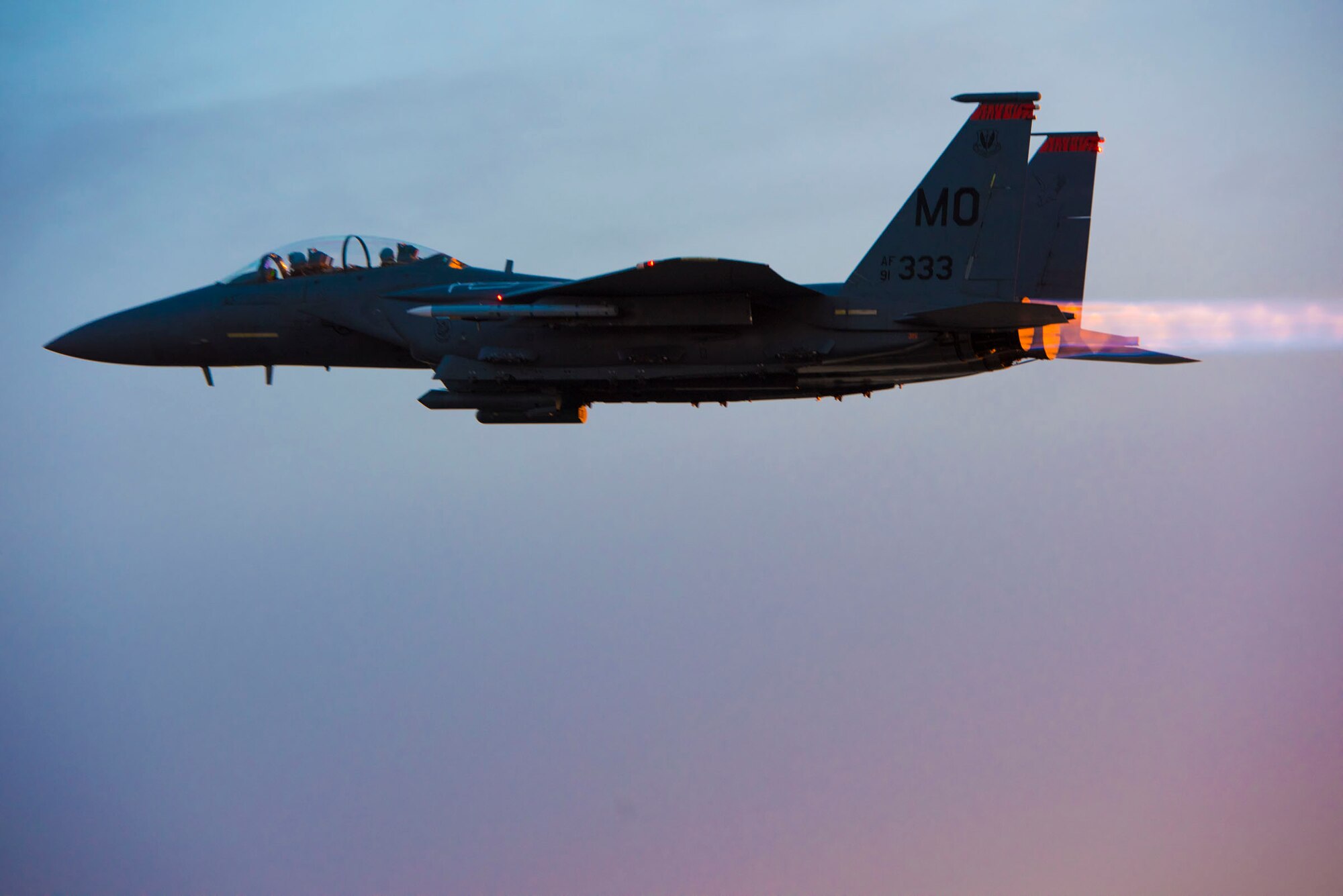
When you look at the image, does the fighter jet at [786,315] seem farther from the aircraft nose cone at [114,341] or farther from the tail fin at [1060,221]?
the aircraft nose cone at [114,341]

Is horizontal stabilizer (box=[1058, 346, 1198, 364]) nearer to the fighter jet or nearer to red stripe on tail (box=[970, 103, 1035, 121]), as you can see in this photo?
the fighter jet

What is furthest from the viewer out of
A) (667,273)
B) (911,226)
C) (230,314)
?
(230,314)

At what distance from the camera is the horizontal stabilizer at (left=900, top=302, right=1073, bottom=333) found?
55.9ft

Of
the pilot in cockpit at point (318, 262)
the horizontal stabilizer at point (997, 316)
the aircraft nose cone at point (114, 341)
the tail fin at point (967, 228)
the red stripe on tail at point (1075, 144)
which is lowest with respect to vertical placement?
the aircraft nose cone at point (114, 341)

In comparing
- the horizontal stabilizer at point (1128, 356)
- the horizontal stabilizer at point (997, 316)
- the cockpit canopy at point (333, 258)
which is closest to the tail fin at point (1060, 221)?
the horizontal stabilizer at point (1128, 356)

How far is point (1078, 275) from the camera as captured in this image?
2036 cm

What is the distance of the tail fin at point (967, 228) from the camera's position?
18.2 meters

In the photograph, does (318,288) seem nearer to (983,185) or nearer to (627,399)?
(627,399)

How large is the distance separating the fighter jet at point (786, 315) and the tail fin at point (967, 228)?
0.06 ft

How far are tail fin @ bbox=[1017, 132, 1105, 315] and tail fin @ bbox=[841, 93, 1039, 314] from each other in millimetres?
2201

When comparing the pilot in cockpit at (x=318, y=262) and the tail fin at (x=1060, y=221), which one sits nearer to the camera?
the tail fin at (x=1060, y=221)

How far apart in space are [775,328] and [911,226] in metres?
2.12

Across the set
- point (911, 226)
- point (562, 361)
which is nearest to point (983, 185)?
point (911, 226)

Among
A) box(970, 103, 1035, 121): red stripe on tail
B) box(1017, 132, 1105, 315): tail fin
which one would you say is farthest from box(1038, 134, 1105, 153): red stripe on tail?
box(970, 103, 1035, 121): red stripe on tail
